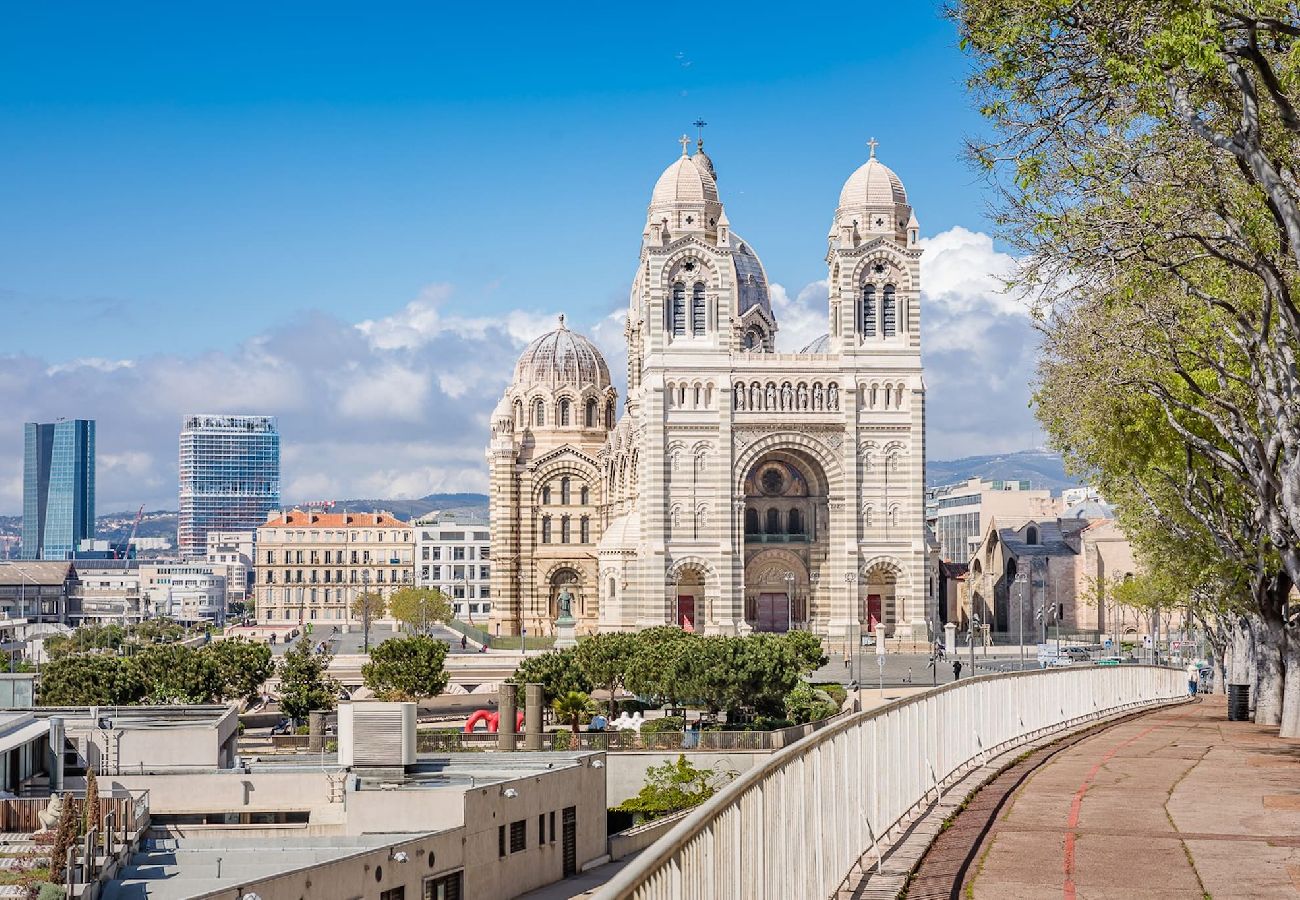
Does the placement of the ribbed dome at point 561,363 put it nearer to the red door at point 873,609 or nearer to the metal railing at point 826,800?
the red door at point 873,609

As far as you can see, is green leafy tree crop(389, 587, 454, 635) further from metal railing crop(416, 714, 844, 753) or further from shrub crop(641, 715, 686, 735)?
metal railing crop(416, 714, 844, 753)

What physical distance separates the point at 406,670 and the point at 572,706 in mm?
10319

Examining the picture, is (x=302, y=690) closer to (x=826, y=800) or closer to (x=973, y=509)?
(x=826, y=800)

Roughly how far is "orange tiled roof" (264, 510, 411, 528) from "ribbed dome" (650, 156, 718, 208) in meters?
83.2

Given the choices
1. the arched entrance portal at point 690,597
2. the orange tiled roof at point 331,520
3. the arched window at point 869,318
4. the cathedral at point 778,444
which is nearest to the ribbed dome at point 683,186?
the cathedral at point 778,444

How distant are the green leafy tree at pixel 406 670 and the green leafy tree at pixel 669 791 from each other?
16166 millimetres

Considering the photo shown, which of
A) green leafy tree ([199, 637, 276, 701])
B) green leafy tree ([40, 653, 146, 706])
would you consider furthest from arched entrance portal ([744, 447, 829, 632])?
green leafy tree ([40, 653, 146, 706])

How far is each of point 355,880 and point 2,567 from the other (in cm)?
15175

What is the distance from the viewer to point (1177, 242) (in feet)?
67.6

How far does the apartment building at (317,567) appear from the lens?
16162 cm

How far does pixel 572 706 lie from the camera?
182 feet

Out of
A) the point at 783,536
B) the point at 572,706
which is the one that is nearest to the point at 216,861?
the point at 572,706

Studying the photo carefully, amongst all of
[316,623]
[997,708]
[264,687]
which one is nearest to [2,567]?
[316,623]

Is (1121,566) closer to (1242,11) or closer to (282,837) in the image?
(282,837)
